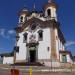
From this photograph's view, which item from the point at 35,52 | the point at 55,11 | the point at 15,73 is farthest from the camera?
the point at 55,11

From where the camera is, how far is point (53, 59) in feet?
119

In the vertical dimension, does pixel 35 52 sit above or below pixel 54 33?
below

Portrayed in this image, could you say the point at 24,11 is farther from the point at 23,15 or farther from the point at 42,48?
the point at 42,48

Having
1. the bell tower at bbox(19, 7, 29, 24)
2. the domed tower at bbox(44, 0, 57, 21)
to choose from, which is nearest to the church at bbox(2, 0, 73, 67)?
the domed tower at bbox(44, 0, 57, 21)

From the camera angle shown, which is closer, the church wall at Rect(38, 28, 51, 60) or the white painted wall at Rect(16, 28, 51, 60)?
the church wall at Rect(38, 28, 51, 60)

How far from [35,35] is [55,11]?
23.1ft

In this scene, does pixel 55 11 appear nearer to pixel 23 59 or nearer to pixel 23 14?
pixel 23 14

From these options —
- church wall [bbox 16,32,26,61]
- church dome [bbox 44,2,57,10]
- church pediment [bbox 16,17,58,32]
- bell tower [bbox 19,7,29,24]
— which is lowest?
church wall [bbox 16,32,26,61]

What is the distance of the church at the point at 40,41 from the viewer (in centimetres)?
3694

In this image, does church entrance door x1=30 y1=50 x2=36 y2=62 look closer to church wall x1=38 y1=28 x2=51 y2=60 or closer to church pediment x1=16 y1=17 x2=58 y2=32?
church wall x1=38 y1=28 x2=51 y2=60

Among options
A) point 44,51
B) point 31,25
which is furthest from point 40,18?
point 44,51

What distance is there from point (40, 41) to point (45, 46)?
Answer: 1561 mm

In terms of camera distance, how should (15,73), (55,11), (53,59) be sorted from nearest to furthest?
(15,73) < (53,59) < (55,11)

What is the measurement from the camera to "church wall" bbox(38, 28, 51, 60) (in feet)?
121
